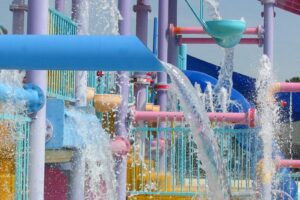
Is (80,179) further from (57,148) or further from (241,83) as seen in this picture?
(241,83)

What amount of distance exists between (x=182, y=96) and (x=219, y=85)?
7.49 m

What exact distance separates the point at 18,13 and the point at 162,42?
8.00 ft

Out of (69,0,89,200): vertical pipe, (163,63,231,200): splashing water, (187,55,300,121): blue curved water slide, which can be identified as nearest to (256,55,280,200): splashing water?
(69,0,89,200): vertical pipe

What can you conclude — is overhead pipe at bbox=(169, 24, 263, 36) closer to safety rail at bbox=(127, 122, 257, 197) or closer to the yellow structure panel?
safety rail at bbox=(127, 122, 257, 197)

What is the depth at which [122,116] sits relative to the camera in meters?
7.56

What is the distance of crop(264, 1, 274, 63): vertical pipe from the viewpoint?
335 inches

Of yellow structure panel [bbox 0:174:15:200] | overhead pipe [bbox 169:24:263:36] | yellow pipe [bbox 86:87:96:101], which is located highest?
overhead pipe [bbox 169:24:263:36]

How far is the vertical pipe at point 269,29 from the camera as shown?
27.9ft

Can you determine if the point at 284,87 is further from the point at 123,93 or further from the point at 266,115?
the point at 123,93

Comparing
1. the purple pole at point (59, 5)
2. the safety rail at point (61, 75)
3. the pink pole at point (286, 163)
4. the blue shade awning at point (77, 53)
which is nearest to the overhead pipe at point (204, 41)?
the purple pole at point (59, 5)

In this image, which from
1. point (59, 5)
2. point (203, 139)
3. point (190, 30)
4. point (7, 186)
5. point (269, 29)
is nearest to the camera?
point (203, 139)

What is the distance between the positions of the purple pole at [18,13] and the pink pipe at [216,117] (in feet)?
11.5

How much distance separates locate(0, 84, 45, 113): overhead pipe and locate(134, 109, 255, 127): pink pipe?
382 centimetres

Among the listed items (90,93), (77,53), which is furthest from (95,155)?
(77,53)
